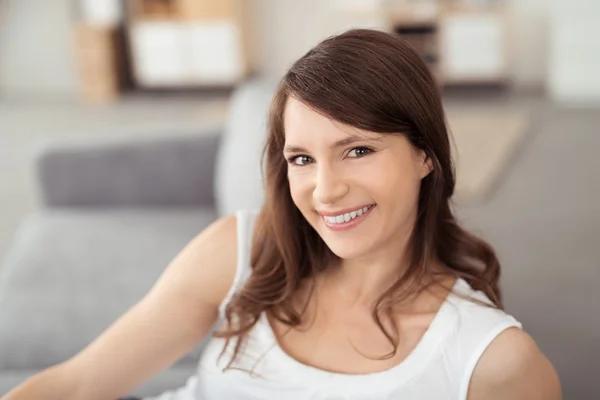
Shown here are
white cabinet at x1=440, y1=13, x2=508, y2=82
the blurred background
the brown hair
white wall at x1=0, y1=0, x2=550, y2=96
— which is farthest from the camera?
white wall at x1=0, y1=0, x2=550, y2=96

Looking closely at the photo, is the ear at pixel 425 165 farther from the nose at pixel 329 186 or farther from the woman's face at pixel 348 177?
the nose at pixel 329 186

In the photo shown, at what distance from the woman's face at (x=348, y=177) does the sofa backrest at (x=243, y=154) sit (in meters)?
0.74

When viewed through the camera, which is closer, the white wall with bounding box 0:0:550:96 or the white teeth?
the white teeth

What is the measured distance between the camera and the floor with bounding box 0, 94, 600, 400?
2529mm

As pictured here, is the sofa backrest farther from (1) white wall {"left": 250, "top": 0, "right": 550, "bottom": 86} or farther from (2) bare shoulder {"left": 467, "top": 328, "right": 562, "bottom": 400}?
(1) white wall {"left": 250, "top": 0, "right": 550, "bottom": 86}

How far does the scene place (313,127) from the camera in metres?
1.11

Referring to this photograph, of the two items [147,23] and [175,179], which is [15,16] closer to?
[147,23]

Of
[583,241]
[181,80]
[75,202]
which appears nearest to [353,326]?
[75,202]

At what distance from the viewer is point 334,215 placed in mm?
1152

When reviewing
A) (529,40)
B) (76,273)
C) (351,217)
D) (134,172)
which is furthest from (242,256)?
(529,40)

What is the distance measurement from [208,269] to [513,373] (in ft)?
1.62

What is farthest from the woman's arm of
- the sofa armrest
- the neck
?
the sofa armrest

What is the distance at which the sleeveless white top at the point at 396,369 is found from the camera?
1172mm

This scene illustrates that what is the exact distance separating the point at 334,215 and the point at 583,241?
2.23 metres
